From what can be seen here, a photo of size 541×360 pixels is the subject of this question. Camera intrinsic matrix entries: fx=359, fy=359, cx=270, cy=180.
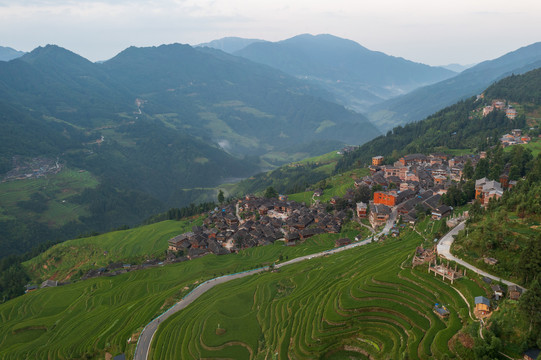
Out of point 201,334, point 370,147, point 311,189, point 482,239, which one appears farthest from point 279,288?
point 370,147

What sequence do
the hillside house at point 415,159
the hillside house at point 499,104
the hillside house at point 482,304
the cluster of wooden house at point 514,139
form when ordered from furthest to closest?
the hillside house at point 499,104, the hillside house at point 415,159, the cluster of wooden house at point 514,139, the hillside house at point 482,304

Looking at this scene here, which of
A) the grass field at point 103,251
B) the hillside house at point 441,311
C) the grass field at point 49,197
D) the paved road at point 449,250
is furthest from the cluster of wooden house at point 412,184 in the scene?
the grass field at point 49,197

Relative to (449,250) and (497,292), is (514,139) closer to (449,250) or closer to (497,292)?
(449,250)

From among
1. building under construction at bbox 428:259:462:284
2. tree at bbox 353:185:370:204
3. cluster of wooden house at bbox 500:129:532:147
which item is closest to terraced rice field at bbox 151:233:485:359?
building under construction at bbox 428:259:462:284

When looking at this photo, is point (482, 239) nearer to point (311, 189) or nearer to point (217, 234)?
point (217, 234)

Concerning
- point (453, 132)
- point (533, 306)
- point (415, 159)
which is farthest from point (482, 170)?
point (453, 132)

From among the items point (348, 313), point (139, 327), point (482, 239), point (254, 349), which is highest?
point (482, 239)

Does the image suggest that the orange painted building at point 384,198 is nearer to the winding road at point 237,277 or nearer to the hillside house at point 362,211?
the hillside house at point 362,211
